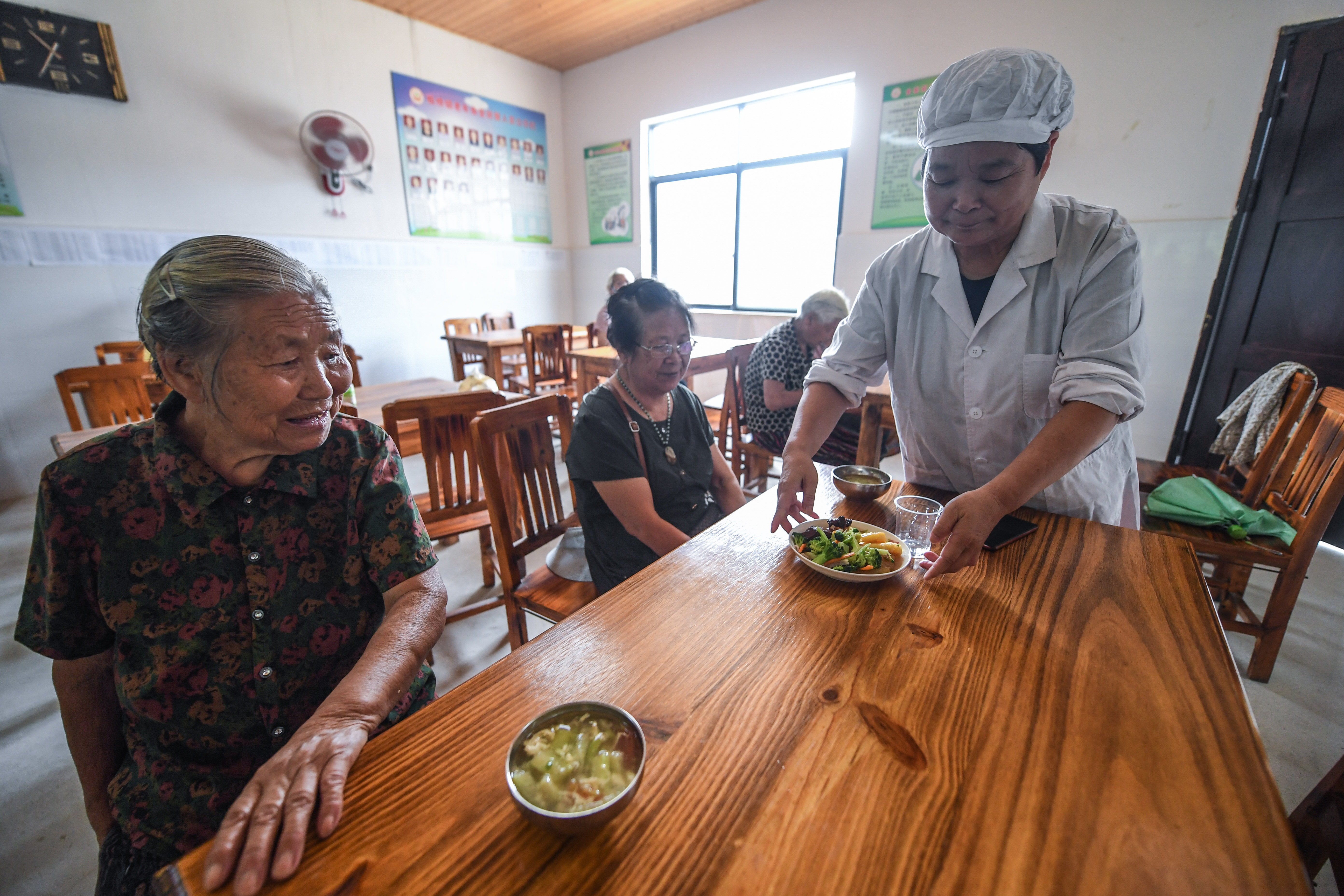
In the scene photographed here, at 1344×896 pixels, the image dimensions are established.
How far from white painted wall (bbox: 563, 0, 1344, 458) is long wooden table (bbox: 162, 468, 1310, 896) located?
3525mm

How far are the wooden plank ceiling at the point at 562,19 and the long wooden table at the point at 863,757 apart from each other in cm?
531

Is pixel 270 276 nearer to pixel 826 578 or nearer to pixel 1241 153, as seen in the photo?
pixel 826 578

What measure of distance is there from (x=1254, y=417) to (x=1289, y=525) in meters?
0.56

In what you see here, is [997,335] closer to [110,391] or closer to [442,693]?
[442,693]

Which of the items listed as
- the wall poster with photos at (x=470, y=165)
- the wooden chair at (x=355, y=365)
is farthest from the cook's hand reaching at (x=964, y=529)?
the wall poster with photos at (x=470, y=165)

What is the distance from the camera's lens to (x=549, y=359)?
4.58m

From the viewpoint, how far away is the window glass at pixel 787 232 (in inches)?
185

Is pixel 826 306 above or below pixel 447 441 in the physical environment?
above

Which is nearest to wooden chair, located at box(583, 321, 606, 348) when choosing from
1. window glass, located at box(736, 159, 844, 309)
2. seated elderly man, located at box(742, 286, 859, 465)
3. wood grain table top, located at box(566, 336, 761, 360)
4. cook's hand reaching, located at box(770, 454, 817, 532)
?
wood grain table top, located at box(566, 336, 761, 360)

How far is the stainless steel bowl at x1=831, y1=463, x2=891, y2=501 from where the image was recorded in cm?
122


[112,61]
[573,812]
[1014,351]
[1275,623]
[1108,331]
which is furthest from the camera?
[112,61]

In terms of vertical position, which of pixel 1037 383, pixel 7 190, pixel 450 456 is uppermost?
pixel 7 190

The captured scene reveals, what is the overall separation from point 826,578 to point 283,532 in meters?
0.86

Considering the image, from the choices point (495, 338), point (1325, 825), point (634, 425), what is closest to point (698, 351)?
point (495, 338)
